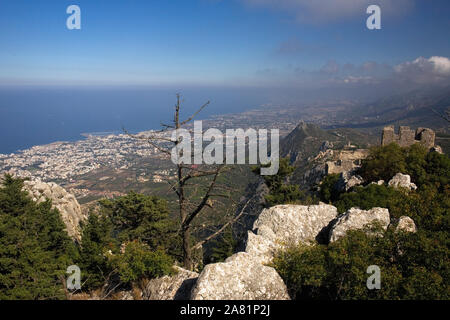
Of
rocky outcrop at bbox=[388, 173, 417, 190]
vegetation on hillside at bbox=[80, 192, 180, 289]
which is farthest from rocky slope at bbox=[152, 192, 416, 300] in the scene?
rocky outcrop at bbox=[388, 173, 417, 190]

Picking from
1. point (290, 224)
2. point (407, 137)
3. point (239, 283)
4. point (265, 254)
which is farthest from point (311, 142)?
point (239, 283)

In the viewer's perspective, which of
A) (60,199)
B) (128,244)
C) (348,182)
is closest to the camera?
(128,244)

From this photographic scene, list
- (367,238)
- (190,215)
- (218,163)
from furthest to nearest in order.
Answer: (190,215), (367,238), (218,163)

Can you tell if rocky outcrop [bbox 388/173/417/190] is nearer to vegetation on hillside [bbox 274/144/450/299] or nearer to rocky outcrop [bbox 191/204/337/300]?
vegetation on hillside [bbox 274/144/450/299]

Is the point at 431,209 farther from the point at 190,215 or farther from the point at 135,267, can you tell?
the point at 135,267
